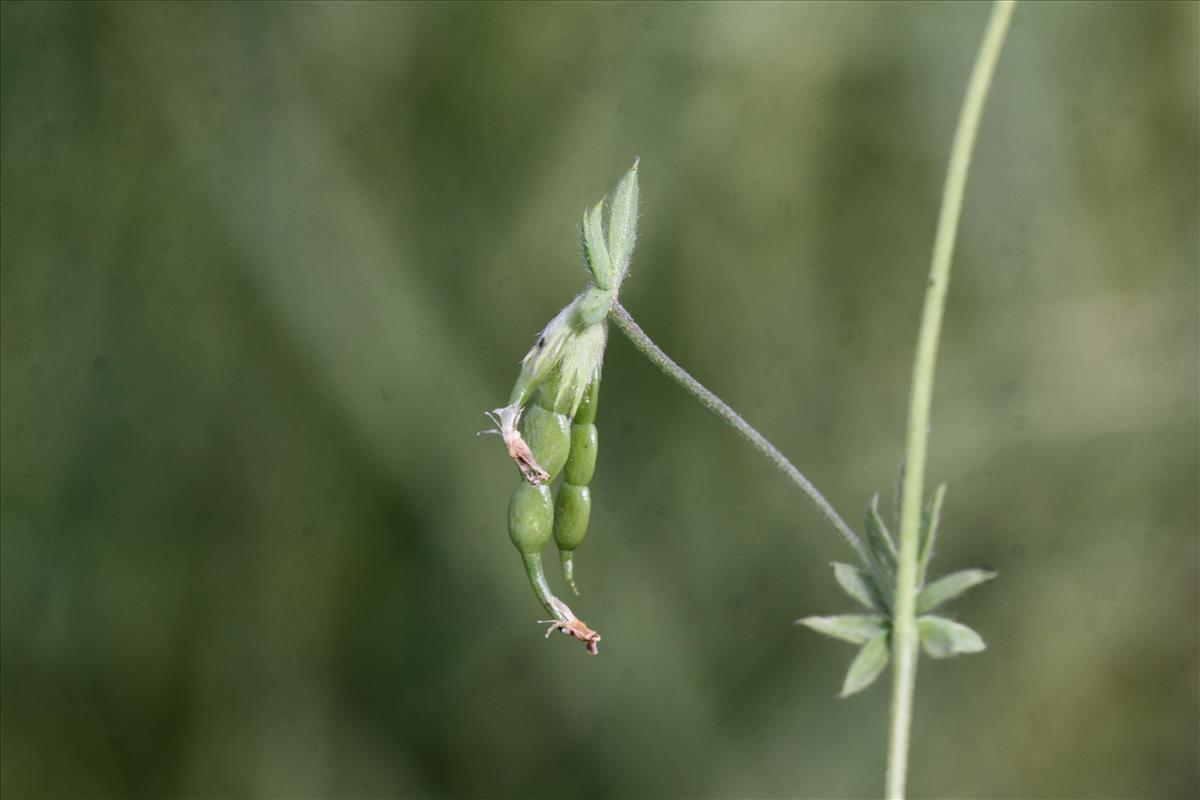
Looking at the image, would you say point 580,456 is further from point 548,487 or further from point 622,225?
point 622,225

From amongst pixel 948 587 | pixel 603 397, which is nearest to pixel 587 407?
pixel 948 587

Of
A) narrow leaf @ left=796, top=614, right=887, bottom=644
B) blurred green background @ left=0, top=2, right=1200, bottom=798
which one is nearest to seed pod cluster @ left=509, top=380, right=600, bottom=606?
narrow leaf @ left=796, top=614, right=887, bottom=644

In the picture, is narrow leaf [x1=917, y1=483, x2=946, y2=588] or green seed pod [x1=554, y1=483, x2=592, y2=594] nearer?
green seed pod [x1=554, y1=483, x2=592, y2=594]

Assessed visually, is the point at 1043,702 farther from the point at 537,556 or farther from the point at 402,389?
the point at 537,556

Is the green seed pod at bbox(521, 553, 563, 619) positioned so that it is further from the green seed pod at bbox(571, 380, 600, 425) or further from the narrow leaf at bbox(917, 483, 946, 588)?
the narrow leaf at bbox(917, 483, 946, 588)

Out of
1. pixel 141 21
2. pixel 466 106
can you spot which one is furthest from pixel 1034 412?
pixel 141 21

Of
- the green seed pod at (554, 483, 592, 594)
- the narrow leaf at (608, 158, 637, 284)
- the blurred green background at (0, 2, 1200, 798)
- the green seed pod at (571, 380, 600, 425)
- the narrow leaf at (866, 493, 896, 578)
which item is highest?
the blurred green background at (0, 2, 1200, 798)
